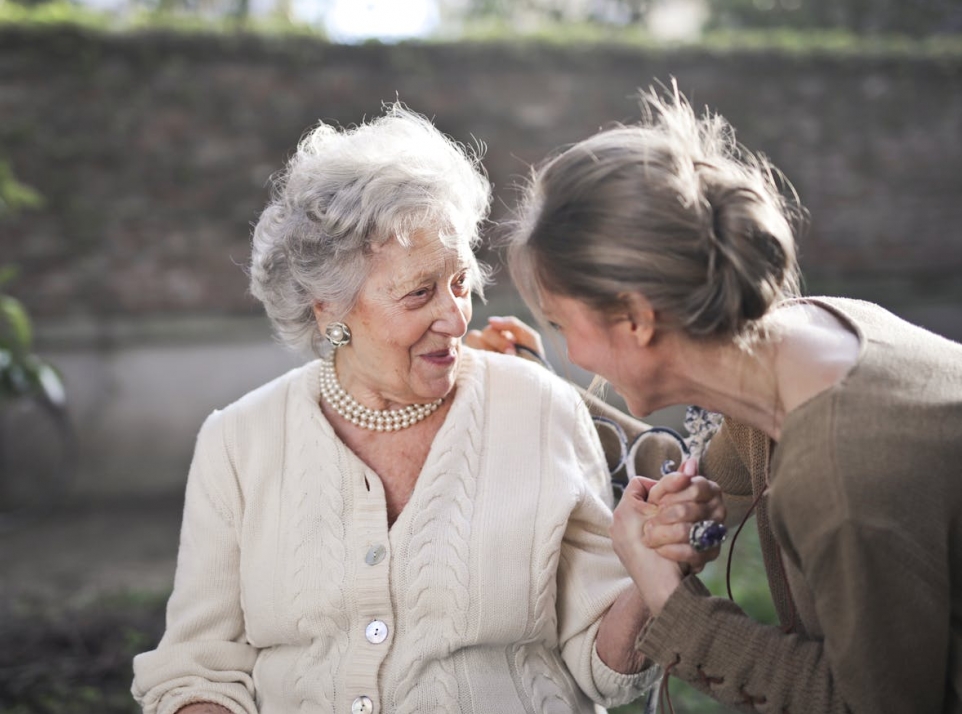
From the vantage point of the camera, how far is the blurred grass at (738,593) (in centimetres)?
368

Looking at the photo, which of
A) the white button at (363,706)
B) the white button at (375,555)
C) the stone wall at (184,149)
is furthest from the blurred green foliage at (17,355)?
the white button at (363,706)

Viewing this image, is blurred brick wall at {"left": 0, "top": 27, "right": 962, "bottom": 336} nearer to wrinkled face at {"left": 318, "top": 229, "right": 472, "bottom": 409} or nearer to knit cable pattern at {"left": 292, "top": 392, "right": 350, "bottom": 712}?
wrinkled face at {"left": 318, "top": 229, "right": 472, "bottom": 409}

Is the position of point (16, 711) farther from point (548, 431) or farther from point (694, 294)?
point (694, 294)

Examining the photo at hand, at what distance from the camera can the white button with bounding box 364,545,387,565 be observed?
7.51ft

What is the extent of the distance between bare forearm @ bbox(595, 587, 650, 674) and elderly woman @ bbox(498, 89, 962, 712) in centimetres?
25

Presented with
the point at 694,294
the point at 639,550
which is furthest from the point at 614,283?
the point at 639,550

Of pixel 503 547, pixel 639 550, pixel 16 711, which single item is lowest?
pixel 16 711

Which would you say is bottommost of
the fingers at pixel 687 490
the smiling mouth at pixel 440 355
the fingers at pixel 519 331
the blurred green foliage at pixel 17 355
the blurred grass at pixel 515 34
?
the blurred green foliage at pixel 17 355

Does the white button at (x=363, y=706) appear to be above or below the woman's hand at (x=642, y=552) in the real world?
below

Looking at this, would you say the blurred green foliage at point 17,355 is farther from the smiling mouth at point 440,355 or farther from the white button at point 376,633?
the white button at point 376,633

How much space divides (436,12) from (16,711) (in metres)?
11.4

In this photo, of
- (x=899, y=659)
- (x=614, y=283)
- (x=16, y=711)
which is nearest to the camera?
(x=899, y=659)

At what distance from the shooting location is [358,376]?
253cm

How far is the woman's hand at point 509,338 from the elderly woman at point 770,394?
0.74 metres
